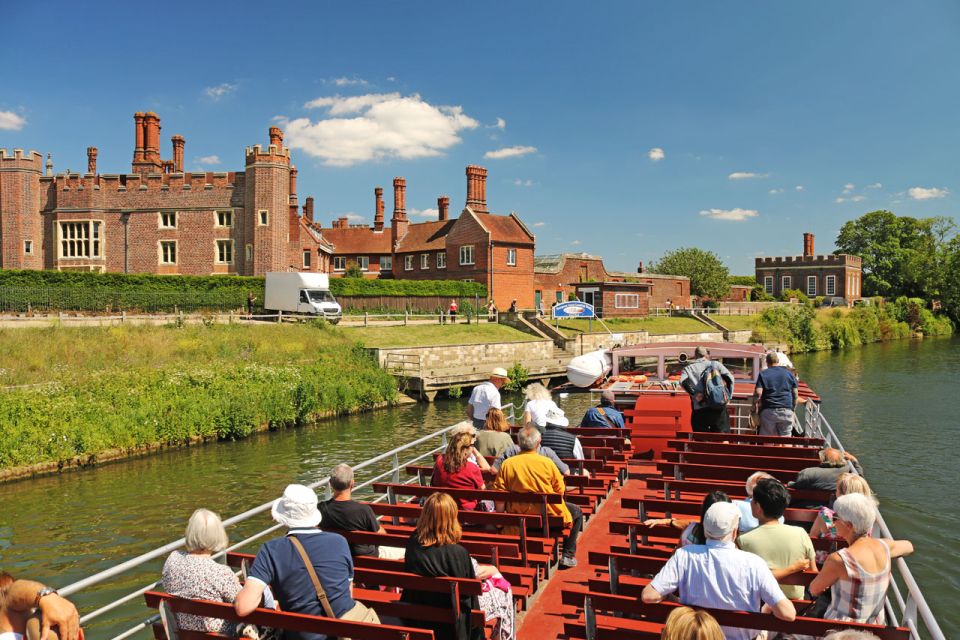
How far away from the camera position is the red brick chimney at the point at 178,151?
2055 inches

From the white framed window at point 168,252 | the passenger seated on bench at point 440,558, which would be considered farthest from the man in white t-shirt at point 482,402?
the white framed window at point 168,252

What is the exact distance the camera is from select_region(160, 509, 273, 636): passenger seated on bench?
4762mm

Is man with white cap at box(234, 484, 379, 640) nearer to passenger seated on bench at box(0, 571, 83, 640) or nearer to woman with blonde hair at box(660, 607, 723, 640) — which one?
passenger seated on bench at box(0, 571, 83, 640)

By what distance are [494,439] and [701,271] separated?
3140 inches

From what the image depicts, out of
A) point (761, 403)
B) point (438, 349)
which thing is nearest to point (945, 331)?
point (438, 349)

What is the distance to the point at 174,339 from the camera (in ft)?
102

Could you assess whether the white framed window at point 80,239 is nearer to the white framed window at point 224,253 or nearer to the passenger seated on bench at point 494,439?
the white framed window at point 224,253

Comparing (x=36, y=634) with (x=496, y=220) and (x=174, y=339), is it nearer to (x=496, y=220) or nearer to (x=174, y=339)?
(x=174, y=339)

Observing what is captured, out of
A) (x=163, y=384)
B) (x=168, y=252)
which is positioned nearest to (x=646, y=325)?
(x=168, y=252)

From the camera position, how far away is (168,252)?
1885 inches

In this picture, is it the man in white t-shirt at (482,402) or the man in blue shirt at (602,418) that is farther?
the man in blue shirt at (602,418)

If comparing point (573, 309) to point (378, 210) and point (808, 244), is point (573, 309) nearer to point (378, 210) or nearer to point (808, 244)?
point (378, 210)

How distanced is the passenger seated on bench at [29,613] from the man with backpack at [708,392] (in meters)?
9.38

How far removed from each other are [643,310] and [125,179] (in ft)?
143
